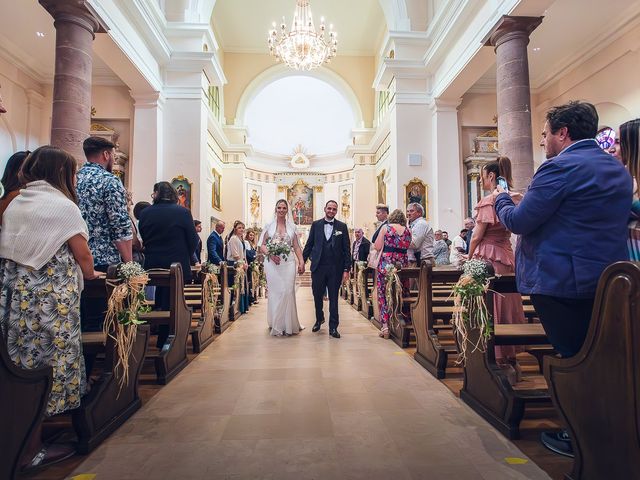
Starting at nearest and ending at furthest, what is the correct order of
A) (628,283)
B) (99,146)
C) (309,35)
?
1. (628,283)
2. (99,146)
3. (309,35)

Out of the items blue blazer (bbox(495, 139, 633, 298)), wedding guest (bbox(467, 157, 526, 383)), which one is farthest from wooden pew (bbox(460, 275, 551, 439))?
blue blazer (bbox(495, 139, 633, 298))

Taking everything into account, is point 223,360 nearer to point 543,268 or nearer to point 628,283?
point 543,268

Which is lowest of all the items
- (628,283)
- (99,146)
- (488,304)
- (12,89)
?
(488,304)

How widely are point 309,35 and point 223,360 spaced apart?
982 centimetres

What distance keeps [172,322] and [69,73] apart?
542cm

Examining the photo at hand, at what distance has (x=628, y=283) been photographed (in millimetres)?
1551

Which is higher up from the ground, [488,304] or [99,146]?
[99,146]

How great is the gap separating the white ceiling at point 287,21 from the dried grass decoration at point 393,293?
12991 millimetres

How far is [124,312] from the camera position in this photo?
2600 mm

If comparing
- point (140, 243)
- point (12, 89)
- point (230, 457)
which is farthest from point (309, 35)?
point (230, 457)

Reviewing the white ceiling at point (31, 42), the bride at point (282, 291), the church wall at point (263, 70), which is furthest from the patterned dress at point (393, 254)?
the church wall at point (263, 70)

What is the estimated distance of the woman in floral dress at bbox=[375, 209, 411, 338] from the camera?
533cm

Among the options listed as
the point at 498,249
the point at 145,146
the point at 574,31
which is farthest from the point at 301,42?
the point at 498,249

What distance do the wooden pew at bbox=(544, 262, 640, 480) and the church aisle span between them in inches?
15.3
